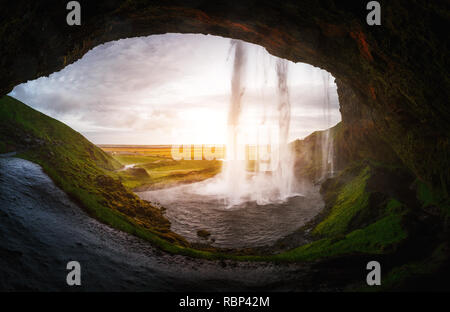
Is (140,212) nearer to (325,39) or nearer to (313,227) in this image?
(313,227)

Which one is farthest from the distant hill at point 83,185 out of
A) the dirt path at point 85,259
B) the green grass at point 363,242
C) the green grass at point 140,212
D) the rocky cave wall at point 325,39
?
the green grass at point 363,242

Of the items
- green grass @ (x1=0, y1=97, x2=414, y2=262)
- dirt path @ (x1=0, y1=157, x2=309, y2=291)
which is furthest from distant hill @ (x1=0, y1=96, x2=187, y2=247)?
dirt path @ (x1=0, y1=157, x2=309, y2=291)

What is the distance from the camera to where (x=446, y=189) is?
31.8 feet

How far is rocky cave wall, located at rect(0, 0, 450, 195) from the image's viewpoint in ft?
21.5

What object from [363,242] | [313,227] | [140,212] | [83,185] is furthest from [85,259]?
[313,227]

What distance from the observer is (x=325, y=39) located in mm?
10125

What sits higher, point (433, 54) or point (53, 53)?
point (53, 53)

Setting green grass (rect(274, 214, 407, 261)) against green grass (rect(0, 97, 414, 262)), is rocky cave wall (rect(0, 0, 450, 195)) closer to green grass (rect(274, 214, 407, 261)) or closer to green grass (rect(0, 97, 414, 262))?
green grass (rect(274, 214, 407, 261))

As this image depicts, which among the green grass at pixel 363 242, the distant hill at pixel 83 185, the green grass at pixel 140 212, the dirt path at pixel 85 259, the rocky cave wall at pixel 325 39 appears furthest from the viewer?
the distant hill at pixel 83 185

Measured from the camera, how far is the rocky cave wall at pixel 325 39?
6559mm

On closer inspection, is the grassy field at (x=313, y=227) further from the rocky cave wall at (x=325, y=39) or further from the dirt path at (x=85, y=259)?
the rocky cave wall at (x=325, y=39)
